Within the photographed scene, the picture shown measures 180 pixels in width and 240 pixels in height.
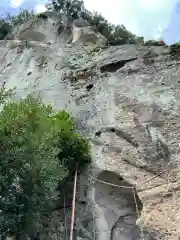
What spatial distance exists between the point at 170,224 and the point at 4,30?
15766mm

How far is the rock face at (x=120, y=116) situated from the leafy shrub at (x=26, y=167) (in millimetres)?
1559

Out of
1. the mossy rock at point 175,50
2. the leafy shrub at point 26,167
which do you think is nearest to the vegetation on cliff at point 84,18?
the mossy rock at point 175,50

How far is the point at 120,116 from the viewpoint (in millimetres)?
15297

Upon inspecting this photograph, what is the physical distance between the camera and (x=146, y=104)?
1533 centimetres

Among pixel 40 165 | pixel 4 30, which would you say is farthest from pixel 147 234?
pixel 4 30

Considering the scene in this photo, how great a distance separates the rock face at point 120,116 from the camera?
41.1ft

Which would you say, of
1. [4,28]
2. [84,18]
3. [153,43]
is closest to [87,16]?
[84,18]

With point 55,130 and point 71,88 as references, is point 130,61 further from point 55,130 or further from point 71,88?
point 55,130

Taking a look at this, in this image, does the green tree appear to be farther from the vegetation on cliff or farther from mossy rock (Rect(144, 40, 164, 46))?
mossy rock (Rect(144, 40, 164, 46))

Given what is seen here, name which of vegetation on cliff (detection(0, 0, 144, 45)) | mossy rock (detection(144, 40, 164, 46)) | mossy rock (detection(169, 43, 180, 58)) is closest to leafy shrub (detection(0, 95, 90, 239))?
mossy rock (detection(169, 43, 180, 58))

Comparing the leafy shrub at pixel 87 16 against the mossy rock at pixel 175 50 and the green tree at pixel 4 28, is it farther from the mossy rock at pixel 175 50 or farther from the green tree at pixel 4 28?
the mossy rock at pixel 175 50

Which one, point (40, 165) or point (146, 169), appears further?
point (146, 169)

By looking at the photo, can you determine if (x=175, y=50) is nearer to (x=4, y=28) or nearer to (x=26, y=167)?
(x=26, y=167)

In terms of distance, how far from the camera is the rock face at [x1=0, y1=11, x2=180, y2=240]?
41.1ft
